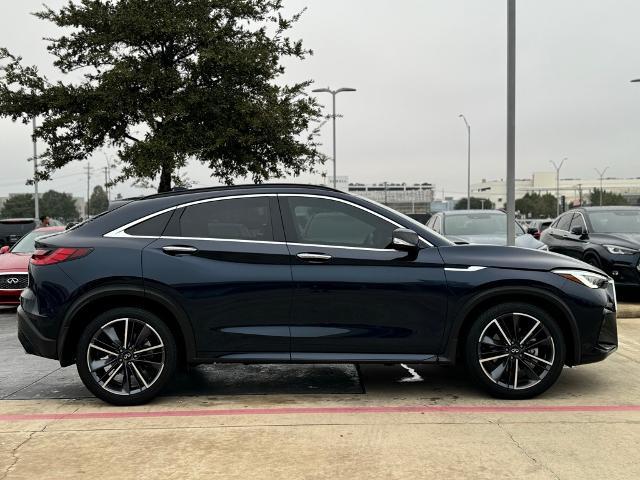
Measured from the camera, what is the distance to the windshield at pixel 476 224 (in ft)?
38.3

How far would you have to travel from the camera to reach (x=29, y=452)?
160 inches

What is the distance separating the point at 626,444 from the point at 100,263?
4001mm

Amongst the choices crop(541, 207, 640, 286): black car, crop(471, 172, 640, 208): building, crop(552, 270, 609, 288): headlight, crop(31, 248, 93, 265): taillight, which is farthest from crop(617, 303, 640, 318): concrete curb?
crop(471, 172, 640, 208): building

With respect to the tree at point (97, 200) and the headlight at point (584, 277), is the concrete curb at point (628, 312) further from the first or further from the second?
the tree at point (97, 200)

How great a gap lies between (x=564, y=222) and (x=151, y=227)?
949 centimetres

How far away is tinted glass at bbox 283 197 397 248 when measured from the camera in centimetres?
511

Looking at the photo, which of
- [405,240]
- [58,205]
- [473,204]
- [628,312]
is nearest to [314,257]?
[405,240]

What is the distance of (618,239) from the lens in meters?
10.2

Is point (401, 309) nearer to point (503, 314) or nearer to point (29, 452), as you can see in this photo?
point (503, 314)

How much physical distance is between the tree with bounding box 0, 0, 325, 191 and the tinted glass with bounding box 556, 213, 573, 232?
7629 mm

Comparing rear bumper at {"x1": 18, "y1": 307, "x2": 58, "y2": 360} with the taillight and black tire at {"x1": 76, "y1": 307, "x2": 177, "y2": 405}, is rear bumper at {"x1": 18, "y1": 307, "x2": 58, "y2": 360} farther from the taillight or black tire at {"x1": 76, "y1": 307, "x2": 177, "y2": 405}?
the taillight

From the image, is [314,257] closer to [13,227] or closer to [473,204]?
[13,227]

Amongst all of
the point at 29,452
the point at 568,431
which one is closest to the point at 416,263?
the point at 568,431

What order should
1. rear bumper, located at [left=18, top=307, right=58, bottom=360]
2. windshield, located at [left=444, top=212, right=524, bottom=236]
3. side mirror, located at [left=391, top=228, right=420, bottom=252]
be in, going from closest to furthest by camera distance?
1. side mirror, located at [left=391, top=228, right=420, bottom=252]
2. rear bumper, located at [left=18, top=307, right=58, bottom=360]
3. windshield, located at [left=444, top=212, right=524, bottom=236]
